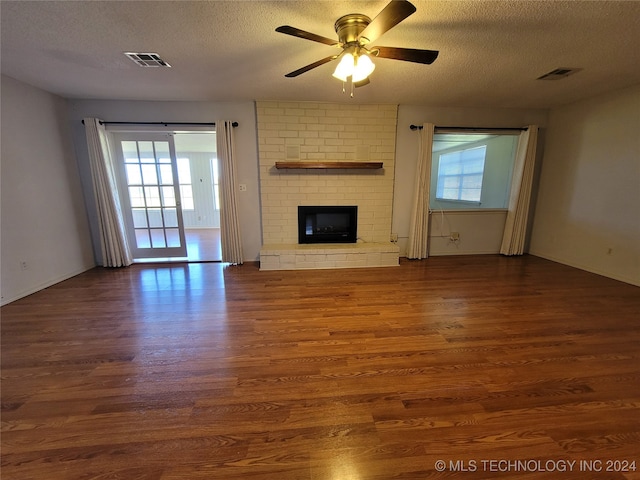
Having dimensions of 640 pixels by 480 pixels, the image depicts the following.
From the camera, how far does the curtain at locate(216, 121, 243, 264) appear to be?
3.87m

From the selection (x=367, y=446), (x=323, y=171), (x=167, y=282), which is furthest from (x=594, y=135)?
(x=167, y=282)

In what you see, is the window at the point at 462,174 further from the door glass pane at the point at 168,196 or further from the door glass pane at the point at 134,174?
the door glass pane at the point at 134,174

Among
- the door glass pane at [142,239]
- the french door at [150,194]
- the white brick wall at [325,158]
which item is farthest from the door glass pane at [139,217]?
the white brick wall at [325,158]

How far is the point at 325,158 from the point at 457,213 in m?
2.52

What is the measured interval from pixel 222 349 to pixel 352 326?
42.6 inches

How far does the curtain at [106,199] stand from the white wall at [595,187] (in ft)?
22.8

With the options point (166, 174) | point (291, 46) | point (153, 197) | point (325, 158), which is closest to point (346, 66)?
point (291, 46)

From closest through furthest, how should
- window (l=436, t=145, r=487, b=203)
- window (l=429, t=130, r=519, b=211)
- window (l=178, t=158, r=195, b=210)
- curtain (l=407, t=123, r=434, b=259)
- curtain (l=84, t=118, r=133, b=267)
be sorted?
curtain (l=84, t=118, r=133, b=267) → curtain (l=407, t=123, r=434, b=259) → window (l=429, t=130, r=519, b=211) → window (l=436, t=145, r=487, b=203) → window (l=178, t=158, r=195, b=210)

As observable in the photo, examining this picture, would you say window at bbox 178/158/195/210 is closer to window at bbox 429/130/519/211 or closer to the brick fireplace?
the brick fireplace

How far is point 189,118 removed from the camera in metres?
3.88

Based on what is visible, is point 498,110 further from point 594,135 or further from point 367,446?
point 367,446

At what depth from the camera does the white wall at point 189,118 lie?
374 cm

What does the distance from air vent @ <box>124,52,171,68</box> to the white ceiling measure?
0.08 m

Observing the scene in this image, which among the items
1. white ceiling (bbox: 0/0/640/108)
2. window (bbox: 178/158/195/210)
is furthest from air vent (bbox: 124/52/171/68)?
window (bbox: 178/158/195/210)
